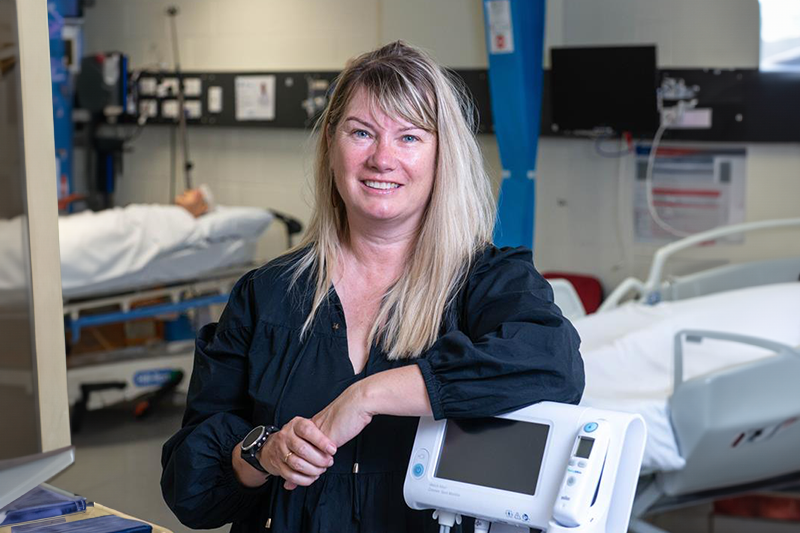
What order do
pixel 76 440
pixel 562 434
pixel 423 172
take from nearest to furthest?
pixel 562 434 < pixel 423 172 < pixel 76 440

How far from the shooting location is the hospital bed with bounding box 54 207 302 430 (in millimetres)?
4562

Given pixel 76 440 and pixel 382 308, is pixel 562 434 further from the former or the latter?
pixel 76 440

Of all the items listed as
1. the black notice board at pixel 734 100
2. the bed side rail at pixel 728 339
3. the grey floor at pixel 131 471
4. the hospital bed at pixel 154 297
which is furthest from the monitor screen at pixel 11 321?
the bed side rail at pixel 728 339

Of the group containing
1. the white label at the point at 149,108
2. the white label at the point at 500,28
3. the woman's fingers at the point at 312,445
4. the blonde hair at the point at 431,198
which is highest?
the white label at the point at 500,28

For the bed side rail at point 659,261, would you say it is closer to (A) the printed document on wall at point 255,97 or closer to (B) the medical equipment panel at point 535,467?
(A) the printed document on wall at point 255,97

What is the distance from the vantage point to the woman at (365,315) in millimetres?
1442

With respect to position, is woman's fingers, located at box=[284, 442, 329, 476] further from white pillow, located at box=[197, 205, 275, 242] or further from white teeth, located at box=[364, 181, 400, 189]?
white pillow, located at box=[197, 205, 275, 242]

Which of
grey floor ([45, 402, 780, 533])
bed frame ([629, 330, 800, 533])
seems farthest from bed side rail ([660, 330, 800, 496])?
grey floor ([45, 402, 780, 533])

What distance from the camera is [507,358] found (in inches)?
50.4

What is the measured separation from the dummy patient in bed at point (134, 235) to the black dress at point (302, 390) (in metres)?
2.83

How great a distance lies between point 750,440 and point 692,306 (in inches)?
33.2

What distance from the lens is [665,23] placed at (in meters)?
4.20

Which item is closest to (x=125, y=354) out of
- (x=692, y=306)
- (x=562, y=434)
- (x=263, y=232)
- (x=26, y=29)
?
(x=263, y=232)

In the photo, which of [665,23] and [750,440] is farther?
[665,23]
